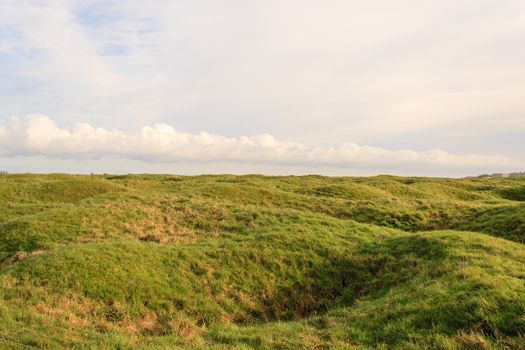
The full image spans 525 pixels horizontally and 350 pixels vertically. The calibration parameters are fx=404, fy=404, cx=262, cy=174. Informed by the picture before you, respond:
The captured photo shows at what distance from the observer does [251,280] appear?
2058 cm

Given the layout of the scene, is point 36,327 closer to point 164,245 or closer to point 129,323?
point 129,323

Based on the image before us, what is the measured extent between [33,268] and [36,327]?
21.0ft

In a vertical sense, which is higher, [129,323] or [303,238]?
[303,238]

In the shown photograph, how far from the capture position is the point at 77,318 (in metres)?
14.2

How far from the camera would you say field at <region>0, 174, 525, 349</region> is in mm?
12695

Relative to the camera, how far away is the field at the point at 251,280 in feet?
41.7

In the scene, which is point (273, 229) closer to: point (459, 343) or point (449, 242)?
point (449, 242)

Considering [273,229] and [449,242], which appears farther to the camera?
[273,229]

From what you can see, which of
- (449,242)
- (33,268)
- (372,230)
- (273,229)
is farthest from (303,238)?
(33,268)

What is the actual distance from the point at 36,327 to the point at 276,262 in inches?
491

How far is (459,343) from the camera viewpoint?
37.5 feet

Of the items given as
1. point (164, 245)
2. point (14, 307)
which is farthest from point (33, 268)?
point (164, 245)

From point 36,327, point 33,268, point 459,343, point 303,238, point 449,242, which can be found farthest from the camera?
point 303,238

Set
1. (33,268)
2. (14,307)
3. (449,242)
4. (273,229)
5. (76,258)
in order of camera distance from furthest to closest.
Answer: (273,229) < (449,242) < (76,258) < (33,268) < (14,307)
